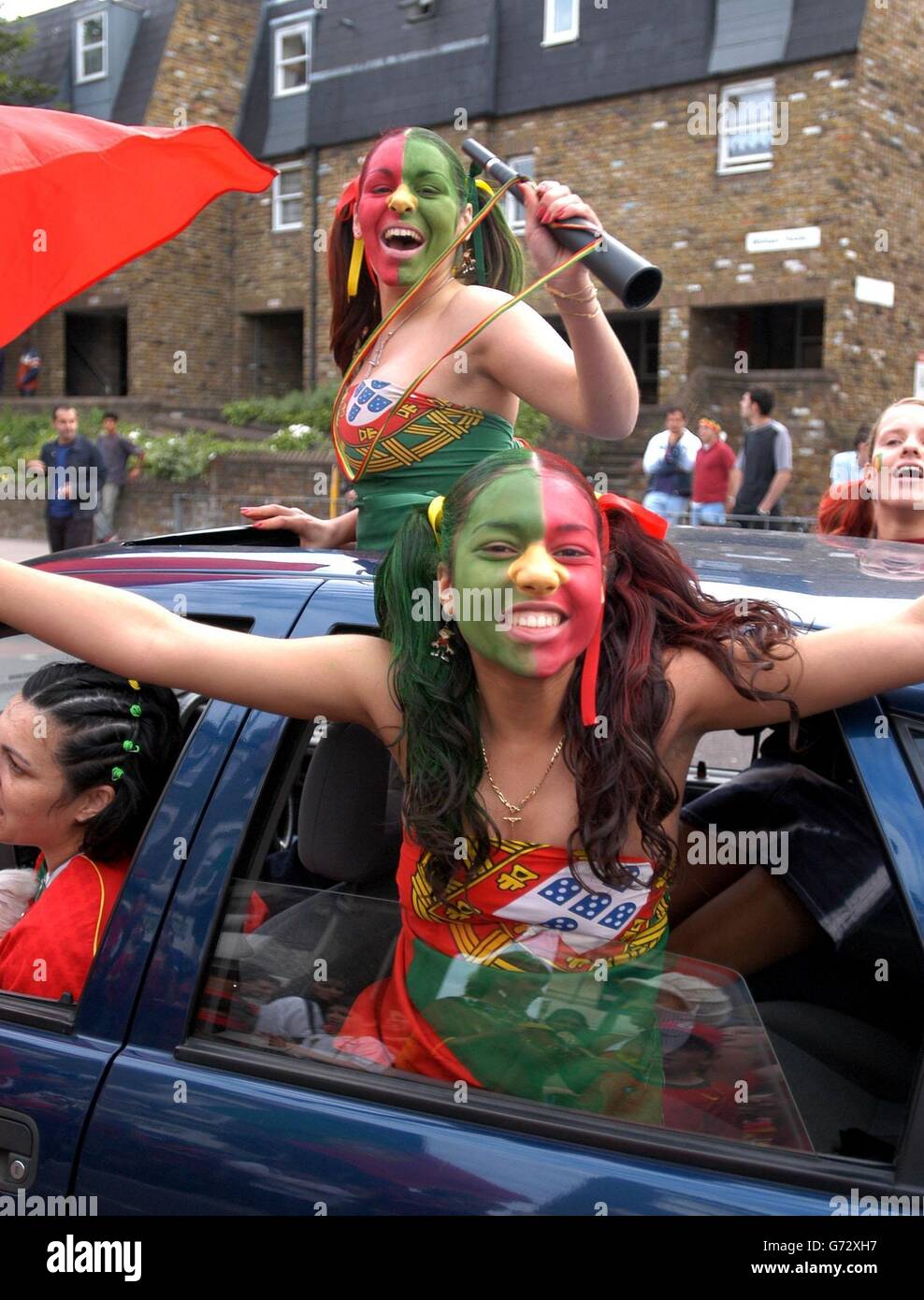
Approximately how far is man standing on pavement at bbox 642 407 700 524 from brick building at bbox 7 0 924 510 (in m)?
5.18

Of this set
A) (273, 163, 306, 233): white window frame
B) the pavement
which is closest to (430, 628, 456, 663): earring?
the pavement

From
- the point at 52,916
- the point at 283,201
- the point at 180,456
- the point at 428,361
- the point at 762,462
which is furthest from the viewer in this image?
the point at 283,201

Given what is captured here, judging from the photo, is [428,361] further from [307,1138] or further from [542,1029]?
[307,1138]

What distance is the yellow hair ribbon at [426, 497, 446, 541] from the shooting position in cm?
189

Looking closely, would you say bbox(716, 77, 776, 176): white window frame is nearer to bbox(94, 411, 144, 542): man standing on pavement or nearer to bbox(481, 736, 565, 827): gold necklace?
bbox(94, 411, 144, 542): man standing on pavement

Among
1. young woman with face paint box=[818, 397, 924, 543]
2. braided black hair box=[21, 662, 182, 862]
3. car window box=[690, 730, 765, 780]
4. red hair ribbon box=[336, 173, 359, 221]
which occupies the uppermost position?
red hair ribbon box=[336, 173, 359, 221]

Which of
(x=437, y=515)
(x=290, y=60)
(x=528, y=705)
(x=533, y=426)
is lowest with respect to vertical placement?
(x=528, y=705)

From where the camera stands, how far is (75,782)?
7.31 feet

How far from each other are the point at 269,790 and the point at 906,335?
754 inches

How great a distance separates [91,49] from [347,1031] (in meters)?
28.6

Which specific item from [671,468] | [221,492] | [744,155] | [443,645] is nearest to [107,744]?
[443,645]

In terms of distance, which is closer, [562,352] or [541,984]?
[541,984]

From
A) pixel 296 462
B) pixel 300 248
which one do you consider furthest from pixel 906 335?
pixel 300 248
